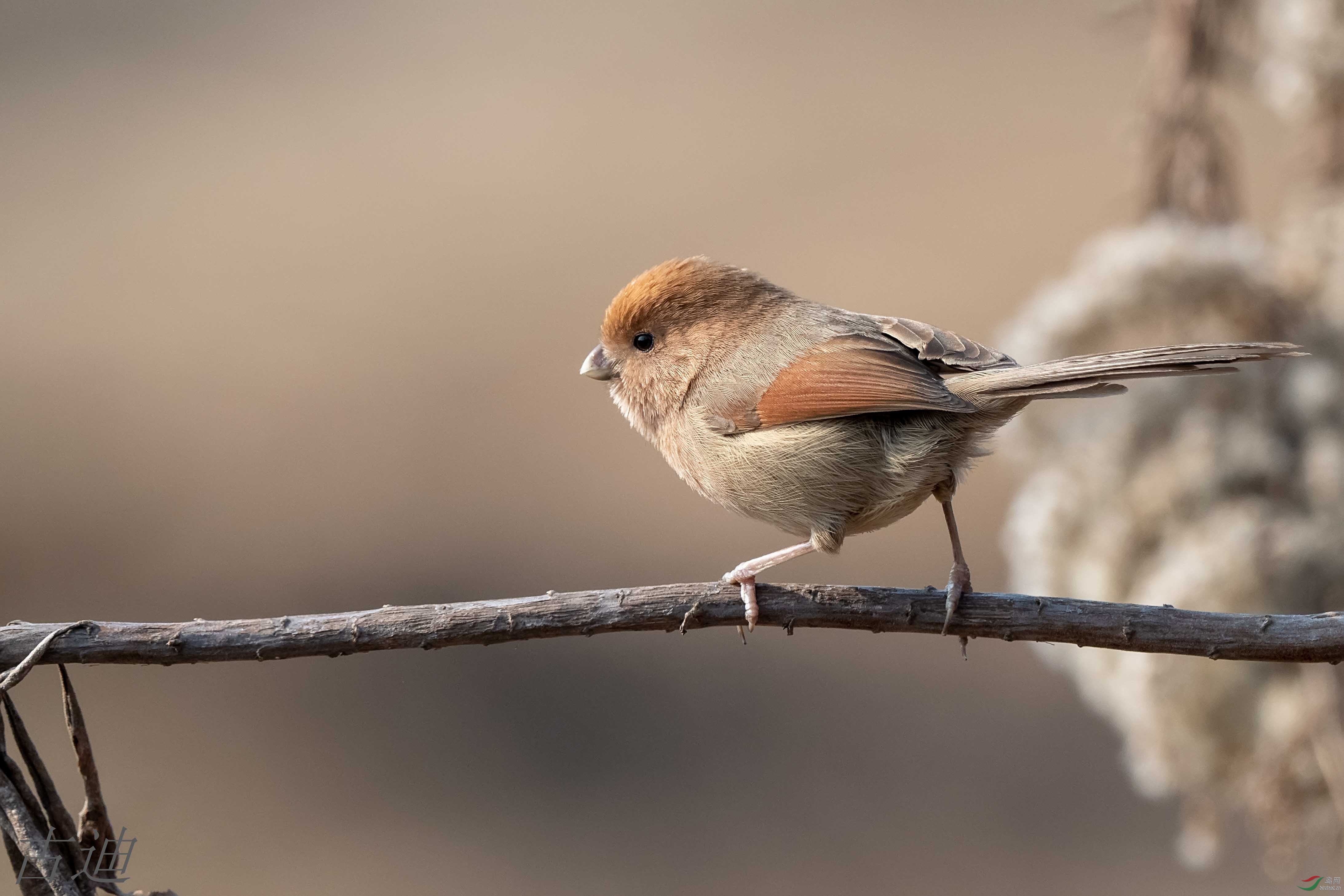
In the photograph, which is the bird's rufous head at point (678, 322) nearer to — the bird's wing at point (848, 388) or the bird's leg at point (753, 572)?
the bird's wing at point (848, 388)

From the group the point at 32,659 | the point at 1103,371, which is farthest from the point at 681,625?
the point at 32,659

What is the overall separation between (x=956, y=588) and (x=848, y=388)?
1.79 feet

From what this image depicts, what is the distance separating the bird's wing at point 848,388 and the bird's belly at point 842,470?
0.13ft

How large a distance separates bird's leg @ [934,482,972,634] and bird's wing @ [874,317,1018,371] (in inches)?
10.8

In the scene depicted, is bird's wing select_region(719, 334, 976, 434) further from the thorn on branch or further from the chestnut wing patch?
the thorn on branch

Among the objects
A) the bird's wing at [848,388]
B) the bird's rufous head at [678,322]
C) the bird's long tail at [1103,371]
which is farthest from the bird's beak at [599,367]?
the bird's long tail at [1103,371]

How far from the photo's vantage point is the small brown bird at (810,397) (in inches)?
96.3

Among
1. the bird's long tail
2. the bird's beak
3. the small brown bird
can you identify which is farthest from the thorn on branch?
the bird's beak

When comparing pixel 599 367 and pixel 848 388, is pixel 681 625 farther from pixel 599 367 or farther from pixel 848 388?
pixel 599 367

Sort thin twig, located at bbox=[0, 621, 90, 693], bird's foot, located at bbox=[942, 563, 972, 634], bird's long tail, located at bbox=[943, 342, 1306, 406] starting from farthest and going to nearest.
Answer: bird's foot, located at bbox=[942, 563, 972, 634]
bird's long tail, located at bbox=[943, 342, 1306, 406]
thin twig, located at bbox=[0, 621, 90, 693]

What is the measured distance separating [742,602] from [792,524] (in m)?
0.53

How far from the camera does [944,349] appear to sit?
2637 mm

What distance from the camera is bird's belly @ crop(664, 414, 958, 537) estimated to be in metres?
2.50

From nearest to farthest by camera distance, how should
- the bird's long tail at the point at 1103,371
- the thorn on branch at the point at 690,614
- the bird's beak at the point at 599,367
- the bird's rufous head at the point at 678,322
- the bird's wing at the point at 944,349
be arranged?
1. the bird's long tail at the point at 1103,371
2. the thorn on branch at the point at 690,614
3. the bird's wing at the point at 944,349
4. the bird's rufous head at the point at 678,322
5. the bird's beak at the point at 599,367
